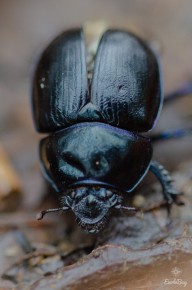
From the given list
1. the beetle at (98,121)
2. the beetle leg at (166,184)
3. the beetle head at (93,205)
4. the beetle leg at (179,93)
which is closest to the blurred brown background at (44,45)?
the beetle leg at (179,93)

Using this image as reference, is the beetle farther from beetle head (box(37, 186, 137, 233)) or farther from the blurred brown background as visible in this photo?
the blurred brown background

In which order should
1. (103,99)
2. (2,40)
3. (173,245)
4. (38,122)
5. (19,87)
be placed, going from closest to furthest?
(173,245) → (103,99) → (38,122) → (19,87) → (2,40)

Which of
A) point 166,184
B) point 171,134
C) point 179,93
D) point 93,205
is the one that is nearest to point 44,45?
point 179,93

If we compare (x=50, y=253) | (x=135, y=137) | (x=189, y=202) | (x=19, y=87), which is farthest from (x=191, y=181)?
(x=19, y=87)

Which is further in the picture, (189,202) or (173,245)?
(189,202)

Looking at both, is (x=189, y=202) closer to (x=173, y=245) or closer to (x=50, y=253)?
(x=173, y=245)

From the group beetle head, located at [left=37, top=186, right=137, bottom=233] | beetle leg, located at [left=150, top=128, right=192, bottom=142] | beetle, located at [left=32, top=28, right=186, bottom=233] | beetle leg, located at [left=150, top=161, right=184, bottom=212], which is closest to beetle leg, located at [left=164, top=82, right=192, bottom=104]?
beetle leg, located at [left=150, top=128, right=192, bottom=142]

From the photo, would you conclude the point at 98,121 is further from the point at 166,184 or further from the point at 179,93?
the point at 179,93
